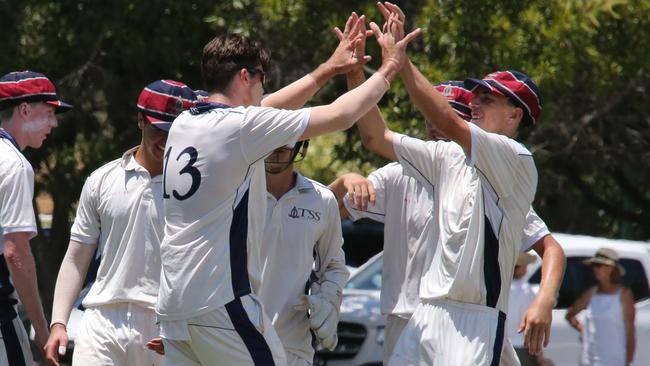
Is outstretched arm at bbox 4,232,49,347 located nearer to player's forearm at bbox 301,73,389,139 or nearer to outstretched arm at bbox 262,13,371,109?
outstretched arm at bbox 262,13,371,109

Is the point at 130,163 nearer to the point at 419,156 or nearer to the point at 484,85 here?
the point at 419,156

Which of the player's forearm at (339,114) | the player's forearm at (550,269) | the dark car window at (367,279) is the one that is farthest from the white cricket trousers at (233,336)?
→ the dark car window at (367,279)

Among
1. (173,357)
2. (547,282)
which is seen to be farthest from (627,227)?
(173,357)

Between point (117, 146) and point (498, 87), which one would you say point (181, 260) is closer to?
point (498, 87)

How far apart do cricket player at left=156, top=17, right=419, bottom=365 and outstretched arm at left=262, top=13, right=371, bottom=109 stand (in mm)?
748

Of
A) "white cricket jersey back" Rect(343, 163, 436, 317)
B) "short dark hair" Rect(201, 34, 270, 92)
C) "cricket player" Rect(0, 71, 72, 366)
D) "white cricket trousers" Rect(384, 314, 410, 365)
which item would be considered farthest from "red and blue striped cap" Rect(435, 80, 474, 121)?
"cricket player" Rect(0, 71, 72, 366)

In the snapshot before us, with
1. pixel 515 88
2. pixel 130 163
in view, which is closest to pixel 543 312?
pixel 515 88

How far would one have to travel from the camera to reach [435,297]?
18.2 ft

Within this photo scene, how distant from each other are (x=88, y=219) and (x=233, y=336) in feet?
4.68

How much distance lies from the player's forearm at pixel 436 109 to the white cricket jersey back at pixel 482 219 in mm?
56

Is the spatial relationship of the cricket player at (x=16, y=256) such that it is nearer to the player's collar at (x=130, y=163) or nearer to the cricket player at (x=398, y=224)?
the player's collar at (x=130, y=163)

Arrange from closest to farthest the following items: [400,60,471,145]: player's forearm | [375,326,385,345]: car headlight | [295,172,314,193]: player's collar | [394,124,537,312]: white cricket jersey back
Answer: [400,60,471,145]: player's forearm, [394,124,537,312]: white cricket jersey back, [295,172,314,193]: player's collar, [375,326,385,345]: car headlight

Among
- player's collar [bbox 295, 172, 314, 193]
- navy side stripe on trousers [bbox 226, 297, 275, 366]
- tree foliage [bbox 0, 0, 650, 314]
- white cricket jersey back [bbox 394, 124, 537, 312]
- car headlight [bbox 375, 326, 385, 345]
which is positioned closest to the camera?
navy side stripe on trousers [bbox 226, 297, 275, 366]

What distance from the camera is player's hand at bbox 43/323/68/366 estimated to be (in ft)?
18.8
